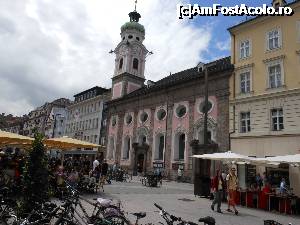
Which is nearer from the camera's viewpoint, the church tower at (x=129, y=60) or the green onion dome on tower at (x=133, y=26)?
the church tower at (x=129, y=60)

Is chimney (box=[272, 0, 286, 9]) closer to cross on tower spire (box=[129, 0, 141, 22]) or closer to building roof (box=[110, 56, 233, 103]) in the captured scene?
building roof (box=[110, 56, 233, 103])

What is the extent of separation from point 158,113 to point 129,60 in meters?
13.7

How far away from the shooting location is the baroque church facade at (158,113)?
101 ft

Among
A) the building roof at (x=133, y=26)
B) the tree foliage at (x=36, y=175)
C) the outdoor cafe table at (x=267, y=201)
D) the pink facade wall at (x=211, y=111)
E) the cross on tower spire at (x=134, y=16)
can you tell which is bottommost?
the outdoor cafe table at (x=267, y=201)

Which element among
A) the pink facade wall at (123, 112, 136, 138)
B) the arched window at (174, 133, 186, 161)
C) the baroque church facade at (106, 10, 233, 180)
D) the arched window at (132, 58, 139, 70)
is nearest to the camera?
the baroque church facade at (106, 10, 233, 180)

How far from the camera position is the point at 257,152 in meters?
25.0

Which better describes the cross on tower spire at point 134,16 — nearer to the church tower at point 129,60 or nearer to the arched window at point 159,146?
the church tower at point 129,60

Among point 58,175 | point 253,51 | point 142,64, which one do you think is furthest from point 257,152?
point 142,64

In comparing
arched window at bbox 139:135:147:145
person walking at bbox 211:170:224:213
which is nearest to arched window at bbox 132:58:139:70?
arched window at bbox 139:135:147:145

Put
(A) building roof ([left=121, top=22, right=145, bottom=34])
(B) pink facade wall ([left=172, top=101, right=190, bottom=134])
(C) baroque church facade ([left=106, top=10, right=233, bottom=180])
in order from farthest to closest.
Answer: (A) building roof ([left=121, top=22, right=145, bottom=34]), (B) pink facade wall ([left=172, top=101, right=190, bottom=134]), (C) baroque church facade ([left=106, top=10, right=233, bottom=180])

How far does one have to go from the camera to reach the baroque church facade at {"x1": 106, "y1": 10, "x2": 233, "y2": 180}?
30.7m

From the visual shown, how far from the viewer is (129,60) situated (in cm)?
4806

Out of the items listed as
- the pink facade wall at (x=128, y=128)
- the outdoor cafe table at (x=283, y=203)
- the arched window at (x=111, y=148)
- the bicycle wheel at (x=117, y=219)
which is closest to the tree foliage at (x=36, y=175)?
the bicycle wheel at (x=117, y=219)

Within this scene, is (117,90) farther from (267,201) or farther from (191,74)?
(267,201)
